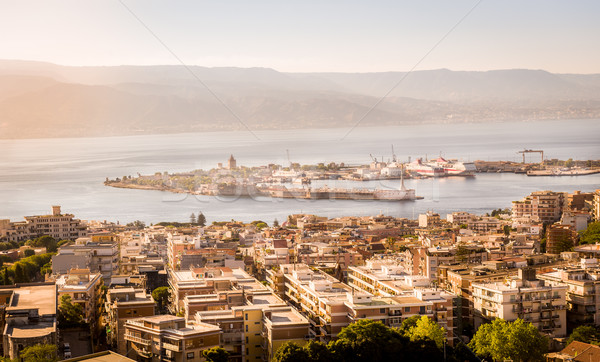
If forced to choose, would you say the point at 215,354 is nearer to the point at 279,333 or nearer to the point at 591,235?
the point at 279,333

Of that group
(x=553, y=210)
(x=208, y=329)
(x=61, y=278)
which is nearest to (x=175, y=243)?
(x=61, y=278)

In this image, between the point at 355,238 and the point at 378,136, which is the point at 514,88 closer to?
the point at 378,136

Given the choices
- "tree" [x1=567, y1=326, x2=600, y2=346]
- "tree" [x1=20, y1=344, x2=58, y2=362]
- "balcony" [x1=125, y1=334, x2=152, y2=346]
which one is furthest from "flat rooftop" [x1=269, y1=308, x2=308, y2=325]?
"tree" [x1=567, y1=326, x2=600, y2=346]

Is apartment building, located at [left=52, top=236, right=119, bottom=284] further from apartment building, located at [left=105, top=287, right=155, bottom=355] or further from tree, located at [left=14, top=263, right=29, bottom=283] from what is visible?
apartment building, located at [left=105, top=287, right=155, bottom=355]

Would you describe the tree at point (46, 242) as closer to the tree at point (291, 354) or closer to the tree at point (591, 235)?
the tree at point (591, 235)

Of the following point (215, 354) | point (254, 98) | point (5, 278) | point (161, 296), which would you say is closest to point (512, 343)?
point (215, 354)
